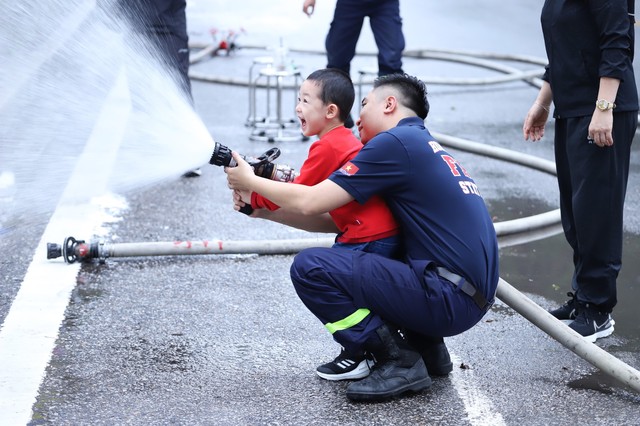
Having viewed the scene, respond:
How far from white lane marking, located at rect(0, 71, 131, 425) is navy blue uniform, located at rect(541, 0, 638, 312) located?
238cm

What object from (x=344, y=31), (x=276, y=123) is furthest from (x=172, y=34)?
(x=276, y=123)

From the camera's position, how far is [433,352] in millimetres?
4078

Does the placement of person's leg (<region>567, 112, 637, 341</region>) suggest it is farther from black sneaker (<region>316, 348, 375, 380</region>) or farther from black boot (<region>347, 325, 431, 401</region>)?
black sneaker (<region>316, 348, 375, 380</region>)

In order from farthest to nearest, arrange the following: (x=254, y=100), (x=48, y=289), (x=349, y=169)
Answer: (x=254, y=100)
(x=48, y=289)
(x=349, y=169)

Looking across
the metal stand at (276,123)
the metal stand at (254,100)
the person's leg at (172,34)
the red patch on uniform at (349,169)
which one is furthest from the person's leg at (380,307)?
the metal stand at (254,100)

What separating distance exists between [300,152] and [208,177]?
113cm

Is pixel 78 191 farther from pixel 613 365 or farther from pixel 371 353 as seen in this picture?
pixel 613 365

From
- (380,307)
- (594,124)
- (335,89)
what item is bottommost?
(380,307)

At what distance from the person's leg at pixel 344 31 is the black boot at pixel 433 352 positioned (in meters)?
4.70

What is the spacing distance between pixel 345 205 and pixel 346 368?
0.65m

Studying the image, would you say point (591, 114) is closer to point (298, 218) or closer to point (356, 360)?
point (298, 218)

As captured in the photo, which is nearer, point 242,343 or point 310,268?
point 310,268

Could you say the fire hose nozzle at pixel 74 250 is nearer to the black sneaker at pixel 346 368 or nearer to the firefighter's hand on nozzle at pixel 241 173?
the firefighter's hand on nozzle at pixel 241 173

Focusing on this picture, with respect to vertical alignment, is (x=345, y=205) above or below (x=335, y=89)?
below
